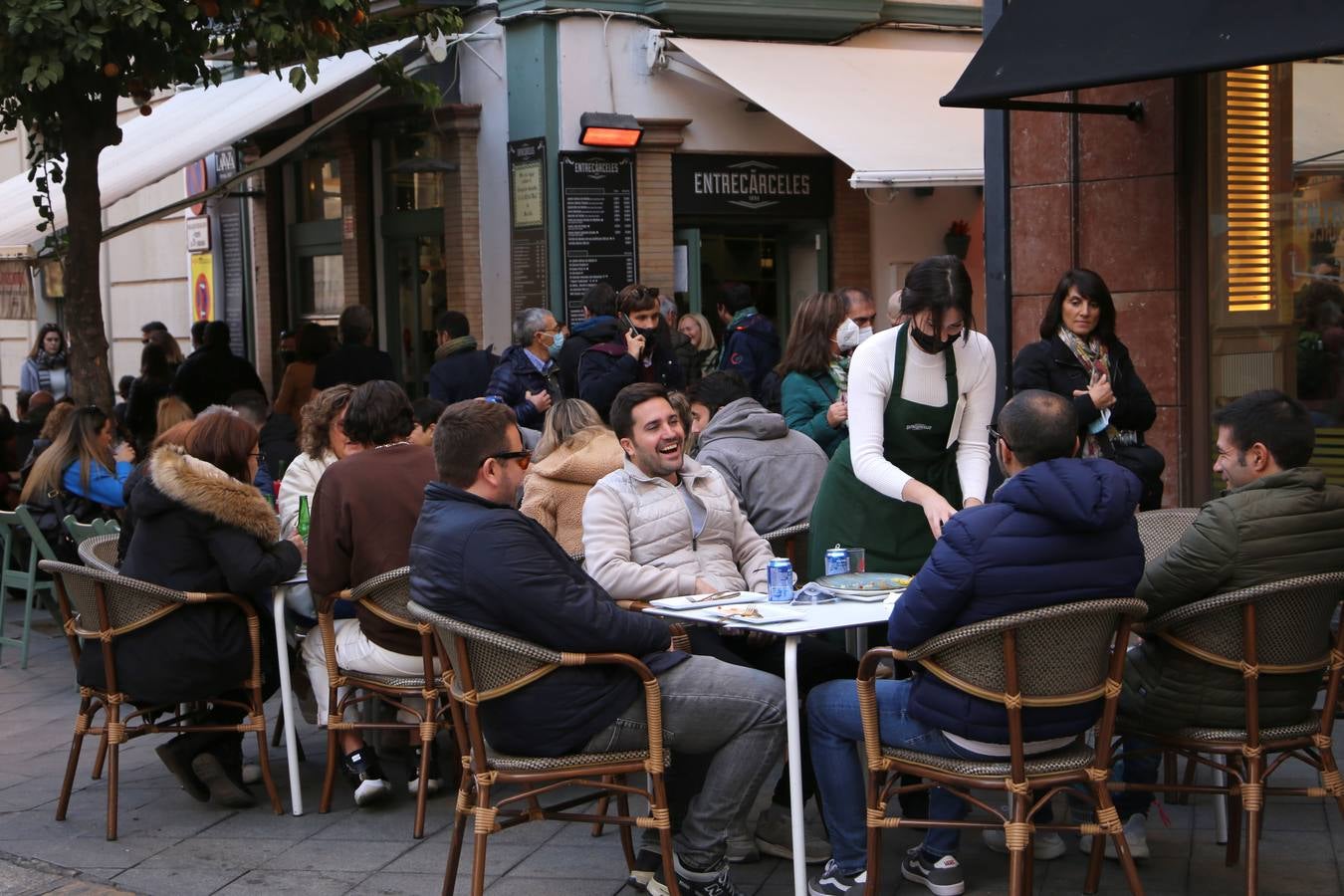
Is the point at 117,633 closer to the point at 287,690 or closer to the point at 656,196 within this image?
the point at 287,690

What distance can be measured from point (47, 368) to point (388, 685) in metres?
11.4

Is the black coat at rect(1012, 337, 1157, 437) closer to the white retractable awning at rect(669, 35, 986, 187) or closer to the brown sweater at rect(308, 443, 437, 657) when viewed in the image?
the brown sweater at rect(308, 443, 437, 657)

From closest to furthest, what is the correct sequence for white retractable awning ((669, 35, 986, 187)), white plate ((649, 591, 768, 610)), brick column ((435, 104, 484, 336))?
white plate ((649, 591, 768, 610)), white retractable awning ((669, 35, 986, 187)), brick column ((435, 104, 484, 336))

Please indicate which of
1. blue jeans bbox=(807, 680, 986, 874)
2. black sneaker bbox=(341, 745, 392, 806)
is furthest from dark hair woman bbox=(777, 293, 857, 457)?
blue jeans bbox=(807, 680, 986, 874)

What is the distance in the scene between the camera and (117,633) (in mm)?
5645

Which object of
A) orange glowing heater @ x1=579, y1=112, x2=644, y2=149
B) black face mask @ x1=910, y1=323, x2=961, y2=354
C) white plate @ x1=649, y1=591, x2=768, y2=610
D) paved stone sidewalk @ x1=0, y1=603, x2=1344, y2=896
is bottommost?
paved stone sidewalk @ x1=0, y1=603, x2=1344, y2=896

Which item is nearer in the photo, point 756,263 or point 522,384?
point 522,384

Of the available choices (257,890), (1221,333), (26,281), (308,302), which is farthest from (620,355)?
(26,281)

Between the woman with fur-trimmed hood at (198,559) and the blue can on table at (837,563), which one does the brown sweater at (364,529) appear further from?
the blue can on table at (837,563)

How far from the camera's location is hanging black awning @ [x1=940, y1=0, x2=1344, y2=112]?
6.12 metres

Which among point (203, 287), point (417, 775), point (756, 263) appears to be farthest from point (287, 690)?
point (203, 287)

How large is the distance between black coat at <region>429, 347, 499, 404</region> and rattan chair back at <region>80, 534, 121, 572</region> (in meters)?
3.40

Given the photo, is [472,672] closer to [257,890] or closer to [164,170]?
[257,890]

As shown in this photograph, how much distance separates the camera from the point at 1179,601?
4.44m
